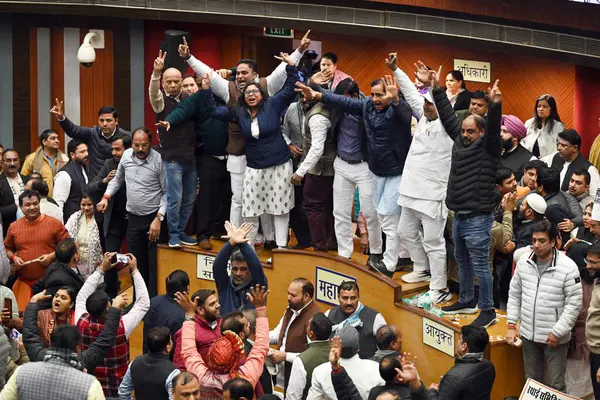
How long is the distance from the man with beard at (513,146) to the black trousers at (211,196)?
8.30 feet

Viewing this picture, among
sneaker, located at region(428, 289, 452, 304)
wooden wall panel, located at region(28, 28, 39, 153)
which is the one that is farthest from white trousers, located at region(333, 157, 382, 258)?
wooden wall panel, located at region(28, 28, 39, 153)

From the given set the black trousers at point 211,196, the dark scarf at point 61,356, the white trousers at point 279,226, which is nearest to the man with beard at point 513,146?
the white trousers at point 279,226

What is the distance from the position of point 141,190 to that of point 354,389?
4.09 m

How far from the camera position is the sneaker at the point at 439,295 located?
384 inches

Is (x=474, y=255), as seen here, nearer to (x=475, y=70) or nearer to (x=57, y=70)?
(x=475, y=70)

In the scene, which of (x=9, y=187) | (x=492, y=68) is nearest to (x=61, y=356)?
(x=9, y=187)

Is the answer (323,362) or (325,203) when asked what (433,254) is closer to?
(325,203)

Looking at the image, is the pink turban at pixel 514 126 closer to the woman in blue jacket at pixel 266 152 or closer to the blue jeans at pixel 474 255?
the blue jeans at pixel 474 255

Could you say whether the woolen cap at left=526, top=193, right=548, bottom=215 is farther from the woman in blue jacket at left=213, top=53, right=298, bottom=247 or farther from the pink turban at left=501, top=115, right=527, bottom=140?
the woman in blue jacket at left=213, top=53, right=298, bottom=247

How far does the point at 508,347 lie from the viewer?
897cm

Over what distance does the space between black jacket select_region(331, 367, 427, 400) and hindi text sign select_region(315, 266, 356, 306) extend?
2.71 meters

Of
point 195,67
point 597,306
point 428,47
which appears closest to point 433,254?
point 597,306

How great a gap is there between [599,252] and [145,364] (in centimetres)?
305

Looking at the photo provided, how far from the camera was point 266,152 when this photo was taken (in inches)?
421
